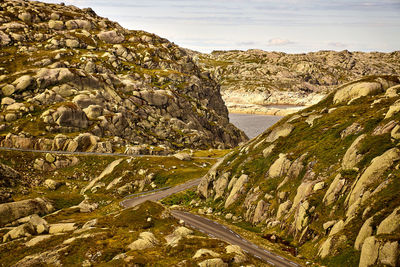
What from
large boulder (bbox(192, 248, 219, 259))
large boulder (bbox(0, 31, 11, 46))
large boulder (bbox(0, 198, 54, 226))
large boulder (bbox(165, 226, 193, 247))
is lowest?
large boulder (bbox(0, 198, 54, 226))

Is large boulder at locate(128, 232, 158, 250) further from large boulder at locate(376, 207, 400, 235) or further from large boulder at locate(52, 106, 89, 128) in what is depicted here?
large boulder at locate(52, 106, 89, 128)

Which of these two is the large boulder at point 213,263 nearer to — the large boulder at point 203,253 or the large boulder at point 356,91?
the large boulder at point 203,253

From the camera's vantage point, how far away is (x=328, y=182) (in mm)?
46812

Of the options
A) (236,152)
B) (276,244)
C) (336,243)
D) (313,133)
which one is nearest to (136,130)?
(236,152)

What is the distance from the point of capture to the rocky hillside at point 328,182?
111ft

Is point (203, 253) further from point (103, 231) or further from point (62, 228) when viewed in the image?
point (62, 228)

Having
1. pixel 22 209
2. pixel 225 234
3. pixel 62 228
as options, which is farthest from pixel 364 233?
pixel 22 209

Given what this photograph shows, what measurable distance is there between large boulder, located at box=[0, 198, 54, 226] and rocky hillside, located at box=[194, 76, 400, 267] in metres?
32.8

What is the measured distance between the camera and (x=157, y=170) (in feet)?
324

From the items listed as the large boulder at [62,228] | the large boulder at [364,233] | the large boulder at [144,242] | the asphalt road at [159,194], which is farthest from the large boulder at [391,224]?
the asphalt road at [159,194]

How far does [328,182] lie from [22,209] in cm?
5391

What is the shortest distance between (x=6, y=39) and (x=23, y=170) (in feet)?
392

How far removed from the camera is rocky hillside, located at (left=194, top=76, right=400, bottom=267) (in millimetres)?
33719

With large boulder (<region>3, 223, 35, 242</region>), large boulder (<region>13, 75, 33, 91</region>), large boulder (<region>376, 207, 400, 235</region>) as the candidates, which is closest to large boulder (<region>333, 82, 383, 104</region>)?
large boulder (<region>376, 207, 400, 235</region>)
